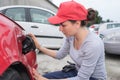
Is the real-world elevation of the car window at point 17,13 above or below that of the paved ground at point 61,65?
above

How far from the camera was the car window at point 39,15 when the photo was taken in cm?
896

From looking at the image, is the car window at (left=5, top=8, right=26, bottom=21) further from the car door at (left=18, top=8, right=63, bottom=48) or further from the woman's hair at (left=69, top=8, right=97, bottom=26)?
the woman's hair at (left=69, top=8, right=97, bottom=26)

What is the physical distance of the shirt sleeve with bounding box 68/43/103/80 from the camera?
3.12m

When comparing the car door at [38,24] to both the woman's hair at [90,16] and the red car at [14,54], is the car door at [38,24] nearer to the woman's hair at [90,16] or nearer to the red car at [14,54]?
the woman's hair at [90,16]

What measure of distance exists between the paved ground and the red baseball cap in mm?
3109

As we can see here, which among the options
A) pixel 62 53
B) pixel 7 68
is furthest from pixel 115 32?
pixel 7 68

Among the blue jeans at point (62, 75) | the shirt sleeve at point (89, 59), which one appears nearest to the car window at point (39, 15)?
the blue jeans at point (62, 75)

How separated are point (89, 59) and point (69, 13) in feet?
1.48

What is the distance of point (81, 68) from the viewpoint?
3182mm

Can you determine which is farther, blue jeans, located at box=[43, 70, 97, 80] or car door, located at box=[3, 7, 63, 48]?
car door, located at box=[3, 7, 63, 48]

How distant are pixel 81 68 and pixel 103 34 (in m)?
5.94

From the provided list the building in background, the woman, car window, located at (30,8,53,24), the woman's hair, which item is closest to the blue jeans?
the woman

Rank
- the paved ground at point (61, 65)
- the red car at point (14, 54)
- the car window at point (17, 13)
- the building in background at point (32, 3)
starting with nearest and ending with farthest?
the red car at point (14, 54), the paved ground at point (61, 65), the car window at point (17, 13), the building in background at point (32, 3)

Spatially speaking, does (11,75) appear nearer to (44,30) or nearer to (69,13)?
(69,13)
